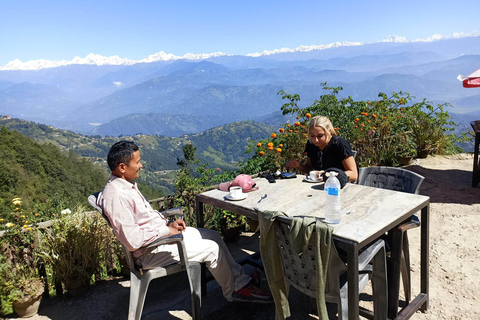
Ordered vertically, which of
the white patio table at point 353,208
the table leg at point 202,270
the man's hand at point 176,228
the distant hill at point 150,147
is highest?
the white patio table at point 353,208

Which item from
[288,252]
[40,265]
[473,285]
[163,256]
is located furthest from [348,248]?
[40,265]

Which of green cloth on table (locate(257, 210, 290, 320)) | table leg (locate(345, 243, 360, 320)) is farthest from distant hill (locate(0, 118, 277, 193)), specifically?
table leg (locate(345, 243, 360, 320))

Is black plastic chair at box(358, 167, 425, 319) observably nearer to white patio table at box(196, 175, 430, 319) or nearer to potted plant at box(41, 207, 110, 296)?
white patio table at box(196, 175, 430, 319)

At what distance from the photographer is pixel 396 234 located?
2.33 m

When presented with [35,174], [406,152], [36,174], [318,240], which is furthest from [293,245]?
[36,174]

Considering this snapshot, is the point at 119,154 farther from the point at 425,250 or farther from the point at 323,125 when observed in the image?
the point at 425,250

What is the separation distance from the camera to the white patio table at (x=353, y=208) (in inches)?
74.9

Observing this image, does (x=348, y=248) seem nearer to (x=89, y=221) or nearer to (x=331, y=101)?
(x=89, y=221)

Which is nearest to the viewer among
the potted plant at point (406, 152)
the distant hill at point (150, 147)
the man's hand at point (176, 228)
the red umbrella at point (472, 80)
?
the man's hand at point (176, 228)

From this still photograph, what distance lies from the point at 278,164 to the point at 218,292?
108 inches

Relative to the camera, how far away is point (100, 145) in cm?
13225

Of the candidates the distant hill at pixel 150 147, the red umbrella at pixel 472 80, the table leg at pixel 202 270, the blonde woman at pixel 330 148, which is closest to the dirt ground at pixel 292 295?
the table leg at pixel 202 270

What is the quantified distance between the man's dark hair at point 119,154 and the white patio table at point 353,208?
845 millimetres

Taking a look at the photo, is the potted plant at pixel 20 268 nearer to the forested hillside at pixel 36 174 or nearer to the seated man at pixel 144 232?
the seated man at pixel 144 232
